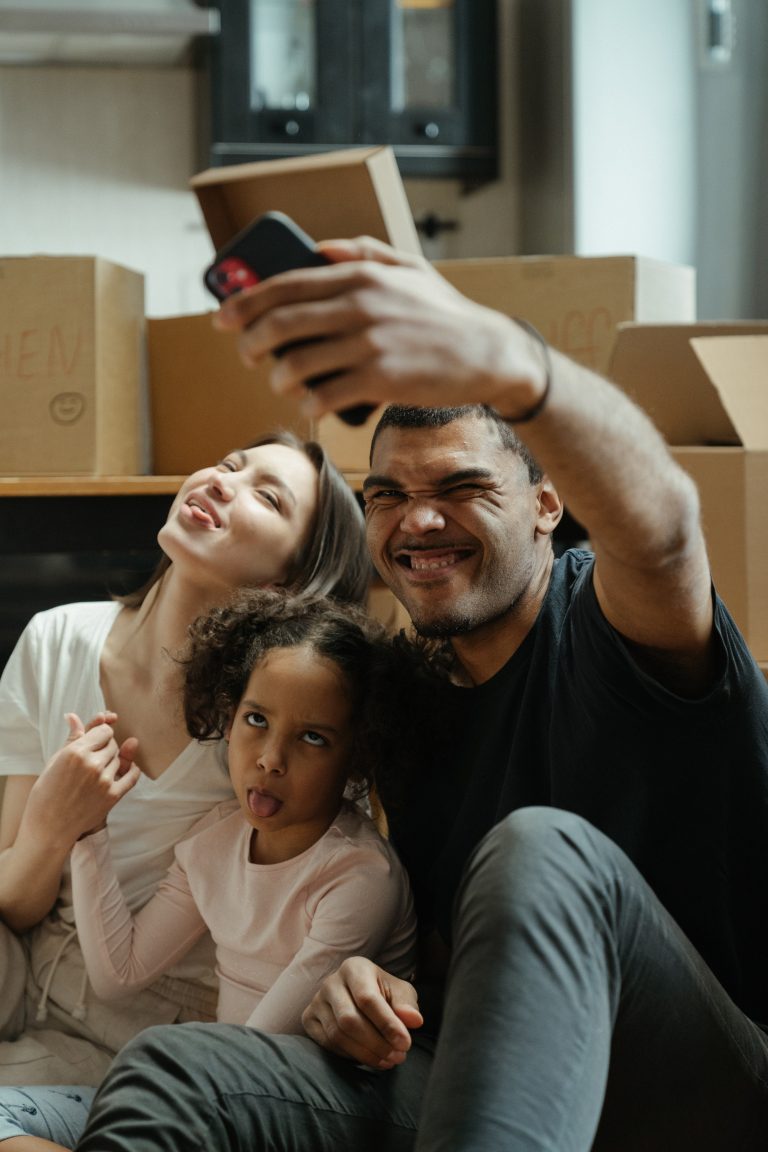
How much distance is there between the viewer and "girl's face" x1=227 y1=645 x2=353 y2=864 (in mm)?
1379

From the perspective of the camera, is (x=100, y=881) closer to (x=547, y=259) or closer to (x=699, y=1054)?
(x=699, y=1054)

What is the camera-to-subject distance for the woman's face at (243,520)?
1.57 meters

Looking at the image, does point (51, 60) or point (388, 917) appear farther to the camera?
point (51, 60)

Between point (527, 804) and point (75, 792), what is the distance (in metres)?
0.50

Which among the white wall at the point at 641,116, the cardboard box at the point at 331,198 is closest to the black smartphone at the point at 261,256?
A: the cardboard box at the point at 331,198

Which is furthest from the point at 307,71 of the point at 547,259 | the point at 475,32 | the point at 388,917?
the point at 388,917

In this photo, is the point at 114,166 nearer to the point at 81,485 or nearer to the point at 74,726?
the point at 81,485

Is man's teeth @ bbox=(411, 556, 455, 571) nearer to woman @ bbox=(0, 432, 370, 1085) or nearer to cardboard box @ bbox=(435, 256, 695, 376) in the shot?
woman @ bbox=(0, 432, 370, 1085)

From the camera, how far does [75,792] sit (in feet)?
4.68

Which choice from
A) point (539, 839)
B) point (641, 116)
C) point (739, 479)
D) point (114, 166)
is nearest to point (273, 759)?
point (539, 839)

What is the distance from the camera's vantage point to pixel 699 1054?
3.43 feet

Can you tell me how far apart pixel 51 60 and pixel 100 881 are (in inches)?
109

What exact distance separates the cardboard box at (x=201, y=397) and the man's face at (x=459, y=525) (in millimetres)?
994

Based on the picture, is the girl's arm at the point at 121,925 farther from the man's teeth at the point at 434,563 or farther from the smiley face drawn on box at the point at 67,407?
the smiley face drawn on box at the point at 67,407
